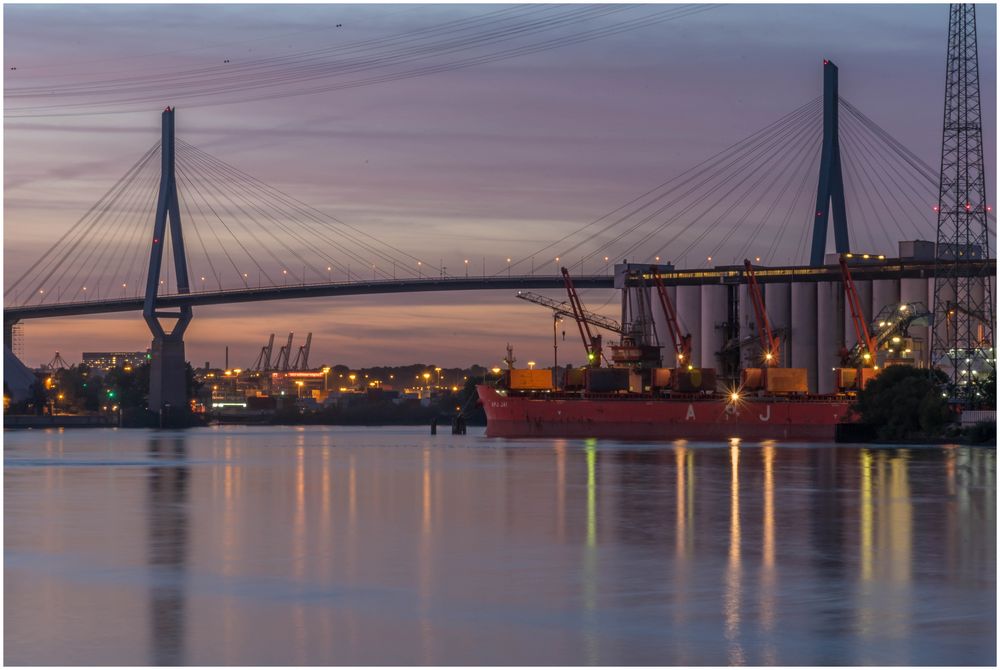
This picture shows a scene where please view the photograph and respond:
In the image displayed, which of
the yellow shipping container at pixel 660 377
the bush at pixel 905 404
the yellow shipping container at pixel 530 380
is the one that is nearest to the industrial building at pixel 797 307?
the yellow shipping container at pixel 660 377

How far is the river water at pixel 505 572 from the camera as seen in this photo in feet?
48.3

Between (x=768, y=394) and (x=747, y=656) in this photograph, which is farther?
(x=768, y=394)

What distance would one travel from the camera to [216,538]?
81.2ft

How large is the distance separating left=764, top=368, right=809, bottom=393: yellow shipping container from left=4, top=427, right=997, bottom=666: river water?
200ft

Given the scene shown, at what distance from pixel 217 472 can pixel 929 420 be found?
35.7m

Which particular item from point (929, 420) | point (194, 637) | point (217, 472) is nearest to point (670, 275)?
point (929, 420)

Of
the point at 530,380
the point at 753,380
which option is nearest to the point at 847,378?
the point at 753,380

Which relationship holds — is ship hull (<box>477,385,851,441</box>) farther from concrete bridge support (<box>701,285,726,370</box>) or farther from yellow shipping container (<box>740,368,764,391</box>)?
concrete bridge support (<box>701,285,726,370</box>)

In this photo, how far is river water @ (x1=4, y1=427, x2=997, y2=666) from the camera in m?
14.7

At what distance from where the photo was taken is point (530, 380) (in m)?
109

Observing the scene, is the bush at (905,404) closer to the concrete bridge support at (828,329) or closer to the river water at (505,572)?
the river water at (505,572)

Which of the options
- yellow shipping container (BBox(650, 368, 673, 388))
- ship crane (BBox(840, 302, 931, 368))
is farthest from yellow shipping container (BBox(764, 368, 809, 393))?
yellow shipping container (BBox(650, 368, 673, 388))

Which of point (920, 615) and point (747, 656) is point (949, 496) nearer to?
point (920, 615)

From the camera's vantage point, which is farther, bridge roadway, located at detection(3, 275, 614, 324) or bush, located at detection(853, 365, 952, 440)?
bridge roadway, located at detection(3, 275, 614, 324)
